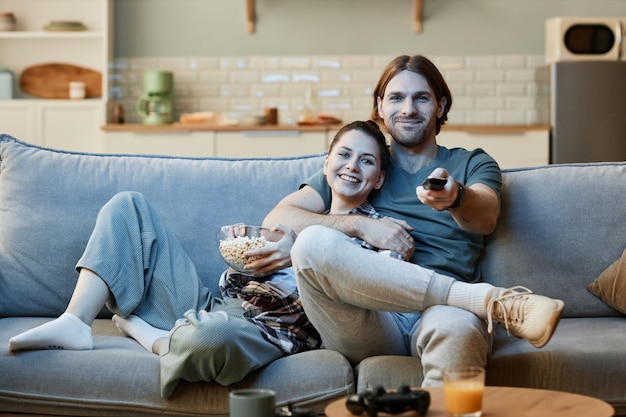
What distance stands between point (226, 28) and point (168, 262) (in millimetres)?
4070

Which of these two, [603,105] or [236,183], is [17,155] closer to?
[236,183]

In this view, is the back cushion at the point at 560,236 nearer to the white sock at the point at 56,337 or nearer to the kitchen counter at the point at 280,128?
the white sock at the point at 56,337

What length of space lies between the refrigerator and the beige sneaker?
157 inches

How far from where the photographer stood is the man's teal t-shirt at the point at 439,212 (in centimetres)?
250

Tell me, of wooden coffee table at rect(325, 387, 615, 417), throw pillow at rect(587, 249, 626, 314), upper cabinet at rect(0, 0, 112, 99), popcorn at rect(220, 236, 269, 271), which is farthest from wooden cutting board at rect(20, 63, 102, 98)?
wooden coffee table at rect(325, 387, 615, 417)

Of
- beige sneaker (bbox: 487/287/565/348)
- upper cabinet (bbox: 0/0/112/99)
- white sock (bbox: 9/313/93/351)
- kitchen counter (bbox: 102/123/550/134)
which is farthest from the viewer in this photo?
upper cabinet (bbox: 0/0/112/99)

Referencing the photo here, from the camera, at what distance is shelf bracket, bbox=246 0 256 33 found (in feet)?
20.3

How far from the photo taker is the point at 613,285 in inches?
102

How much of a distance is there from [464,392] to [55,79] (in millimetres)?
5463

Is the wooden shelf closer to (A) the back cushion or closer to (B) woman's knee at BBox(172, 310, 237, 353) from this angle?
(A) the back cushion

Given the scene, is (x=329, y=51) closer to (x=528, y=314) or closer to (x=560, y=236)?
(x=560, y=236)

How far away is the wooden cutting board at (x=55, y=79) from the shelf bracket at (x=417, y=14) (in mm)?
2192

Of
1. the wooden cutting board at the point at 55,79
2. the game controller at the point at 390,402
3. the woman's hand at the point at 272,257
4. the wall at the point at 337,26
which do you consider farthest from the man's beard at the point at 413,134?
the wooden cutting board at the point at 55,79

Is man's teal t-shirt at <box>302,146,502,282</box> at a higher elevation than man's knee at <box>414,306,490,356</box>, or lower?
higher
